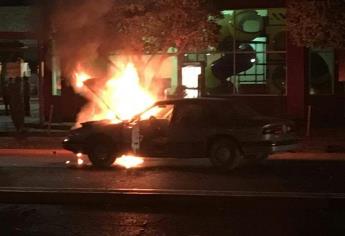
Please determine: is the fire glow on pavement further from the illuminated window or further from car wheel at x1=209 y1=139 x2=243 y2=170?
the illuminated window

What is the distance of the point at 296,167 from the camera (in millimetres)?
13336

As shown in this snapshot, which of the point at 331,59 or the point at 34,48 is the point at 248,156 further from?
the point at 34,48

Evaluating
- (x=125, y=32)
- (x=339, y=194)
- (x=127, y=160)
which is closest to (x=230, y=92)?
(x=125, y=32)

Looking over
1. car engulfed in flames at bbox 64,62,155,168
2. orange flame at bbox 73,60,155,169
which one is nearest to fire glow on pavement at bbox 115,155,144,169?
car engulfed in flames at bbox 64,62,155,168

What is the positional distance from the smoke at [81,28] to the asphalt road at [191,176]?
4.97 m

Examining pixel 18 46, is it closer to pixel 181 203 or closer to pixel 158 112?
pixel 158 112

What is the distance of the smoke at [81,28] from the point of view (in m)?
18.9

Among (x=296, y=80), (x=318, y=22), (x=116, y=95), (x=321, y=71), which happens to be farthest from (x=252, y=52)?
(x=116, y=95)

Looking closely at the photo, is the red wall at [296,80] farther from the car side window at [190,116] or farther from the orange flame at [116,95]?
the car side window at [190,116]

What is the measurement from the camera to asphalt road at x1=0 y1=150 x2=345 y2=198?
10.4 metres

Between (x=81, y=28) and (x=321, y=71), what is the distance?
9154mm

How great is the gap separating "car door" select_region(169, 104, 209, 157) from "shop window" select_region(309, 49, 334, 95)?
11801 mm

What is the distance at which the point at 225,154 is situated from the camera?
12945mm

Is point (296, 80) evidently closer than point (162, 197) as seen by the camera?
No
